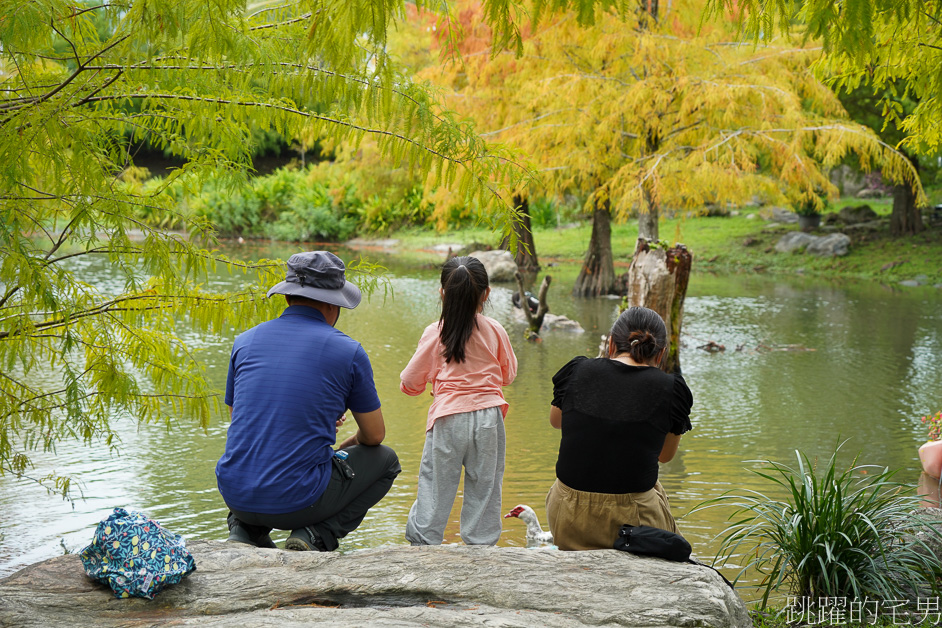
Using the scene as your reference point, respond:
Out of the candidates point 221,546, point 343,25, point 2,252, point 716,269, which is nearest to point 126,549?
point 221,546

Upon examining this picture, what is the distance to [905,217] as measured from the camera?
868 inches

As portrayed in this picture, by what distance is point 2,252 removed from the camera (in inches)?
118

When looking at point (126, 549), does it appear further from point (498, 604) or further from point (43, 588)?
point (498, 604)

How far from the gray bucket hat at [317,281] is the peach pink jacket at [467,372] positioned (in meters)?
0.48

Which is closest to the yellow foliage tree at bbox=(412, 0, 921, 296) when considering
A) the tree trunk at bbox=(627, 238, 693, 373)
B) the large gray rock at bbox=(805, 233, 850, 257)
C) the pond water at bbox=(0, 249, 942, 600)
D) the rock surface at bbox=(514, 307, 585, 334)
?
the rock surface at bbox=(514, 307, 585, 334)

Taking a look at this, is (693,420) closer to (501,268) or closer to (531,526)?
(531,526)

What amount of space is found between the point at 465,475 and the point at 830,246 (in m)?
21.2

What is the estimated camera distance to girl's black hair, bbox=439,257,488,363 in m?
3.69

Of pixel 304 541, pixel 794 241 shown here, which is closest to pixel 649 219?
pixel 304 541

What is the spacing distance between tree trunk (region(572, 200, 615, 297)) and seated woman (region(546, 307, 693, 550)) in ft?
44.4

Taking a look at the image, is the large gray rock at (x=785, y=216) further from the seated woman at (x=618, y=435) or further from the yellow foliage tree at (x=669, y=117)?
the seated woman at (x=618, y=435)

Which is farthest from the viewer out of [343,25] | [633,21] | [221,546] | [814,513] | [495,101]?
[495,101]

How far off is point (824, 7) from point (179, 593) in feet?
9.84

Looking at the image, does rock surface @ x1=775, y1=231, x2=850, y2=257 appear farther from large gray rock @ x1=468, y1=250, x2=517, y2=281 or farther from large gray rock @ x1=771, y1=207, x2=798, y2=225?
large gray rock @ x1=468, y1=250, x2=517, y2=281
